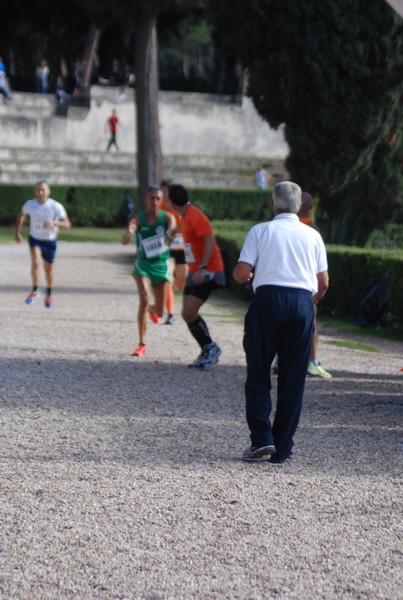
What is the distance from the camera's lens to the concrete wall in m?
43.2

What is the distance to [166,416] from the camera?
26.7 feet

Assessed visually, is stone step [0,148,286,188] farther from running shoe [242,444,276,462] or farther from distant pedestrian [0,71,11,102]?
running shoe [242,444,276,462]

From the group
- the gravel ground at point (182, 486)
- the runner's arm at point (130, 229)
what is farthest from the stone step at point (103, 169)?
the gravel ground at point (182, 486)

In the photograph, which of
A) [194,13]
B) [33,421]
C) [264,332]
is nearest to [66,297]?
[33,421]

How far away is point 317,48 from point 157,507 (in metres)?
13.9

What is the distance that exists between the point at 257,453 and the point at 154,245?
16.1ft

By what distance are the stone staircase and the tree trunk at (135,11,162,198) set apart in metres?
11.4

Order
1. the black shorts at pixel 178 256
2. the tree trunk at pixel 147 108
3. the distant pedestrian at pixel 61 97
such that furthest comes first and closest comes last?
the distant pedestrian at pixel 61 97, the tree trunk at pixel 147 108, the black shorts at pixel 178 256

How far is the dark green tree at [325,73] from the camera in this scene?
1834 centimetres

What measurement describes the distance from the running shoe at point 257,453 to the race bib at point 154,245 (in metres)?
4.76

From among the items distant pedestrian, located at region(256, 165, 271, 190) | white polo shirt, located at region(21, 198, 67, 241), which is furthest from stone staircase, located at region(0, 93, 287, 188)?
white polo shirt, located at region(21, 198, 67, 241)

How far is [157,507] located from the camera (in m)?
5.61

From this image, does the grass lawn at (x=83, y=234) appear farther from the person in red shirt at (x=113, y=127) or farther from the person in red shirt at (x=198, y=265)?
the person in red shirt at (x=198, y=265)

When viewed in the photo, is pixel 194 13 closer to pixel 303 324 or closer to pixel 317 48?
pixel 317 48
